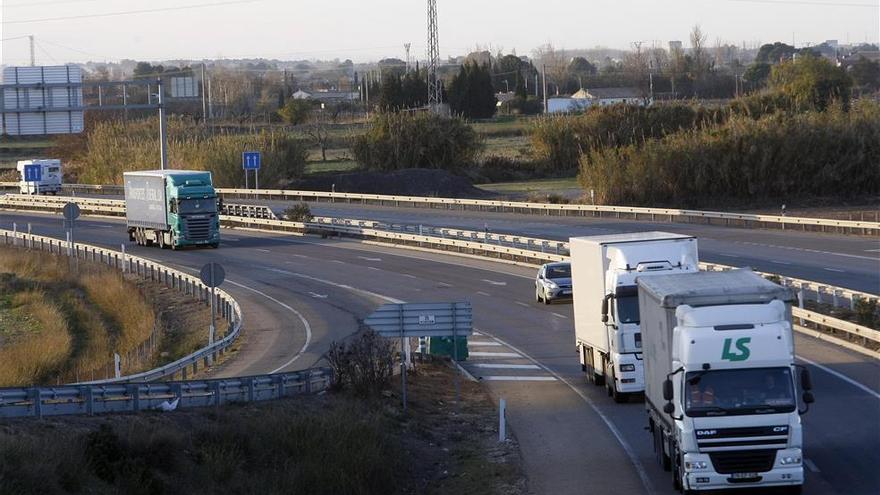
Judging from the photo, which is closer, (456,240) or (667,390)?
(667,390)

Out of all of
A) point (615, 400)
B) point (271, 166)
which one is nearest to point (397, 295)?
point (615, 400)

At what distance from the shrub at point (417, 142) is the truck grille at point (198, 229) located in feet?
141

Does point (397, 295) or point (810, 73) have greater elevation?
point (810, 73)

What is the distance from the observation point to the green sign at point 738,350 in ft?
53.2

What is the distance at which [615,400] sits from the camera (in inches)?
971

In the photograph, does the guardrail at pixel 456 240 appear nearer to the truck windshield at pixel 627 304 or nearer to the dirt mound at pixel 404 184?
the truck windshield at pixel 627 304

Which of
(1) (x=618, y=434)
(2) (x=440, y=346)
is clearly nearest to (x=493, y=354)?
(2) (x=440, y=346)

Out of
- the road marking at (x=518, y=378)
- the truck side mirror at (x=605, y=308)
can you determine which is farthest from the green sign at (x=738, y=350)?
the road marking at (x=518, y=378)

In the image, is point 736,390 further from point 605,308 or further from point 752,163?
Answer: point 752,163

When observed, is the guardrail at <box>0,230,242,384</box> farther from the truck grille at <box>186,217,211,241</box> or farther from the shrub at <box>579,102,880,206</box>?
the shrub at <box>579,102,880,206</box>

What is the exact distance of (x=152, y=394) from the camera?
70.7ft

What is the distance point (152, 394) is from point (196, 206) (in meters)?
37.0

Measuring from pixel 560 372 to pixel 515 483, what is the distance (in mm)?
10396

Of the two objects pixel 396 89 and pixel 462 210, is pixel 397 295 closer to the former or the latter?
pixel 462 210
